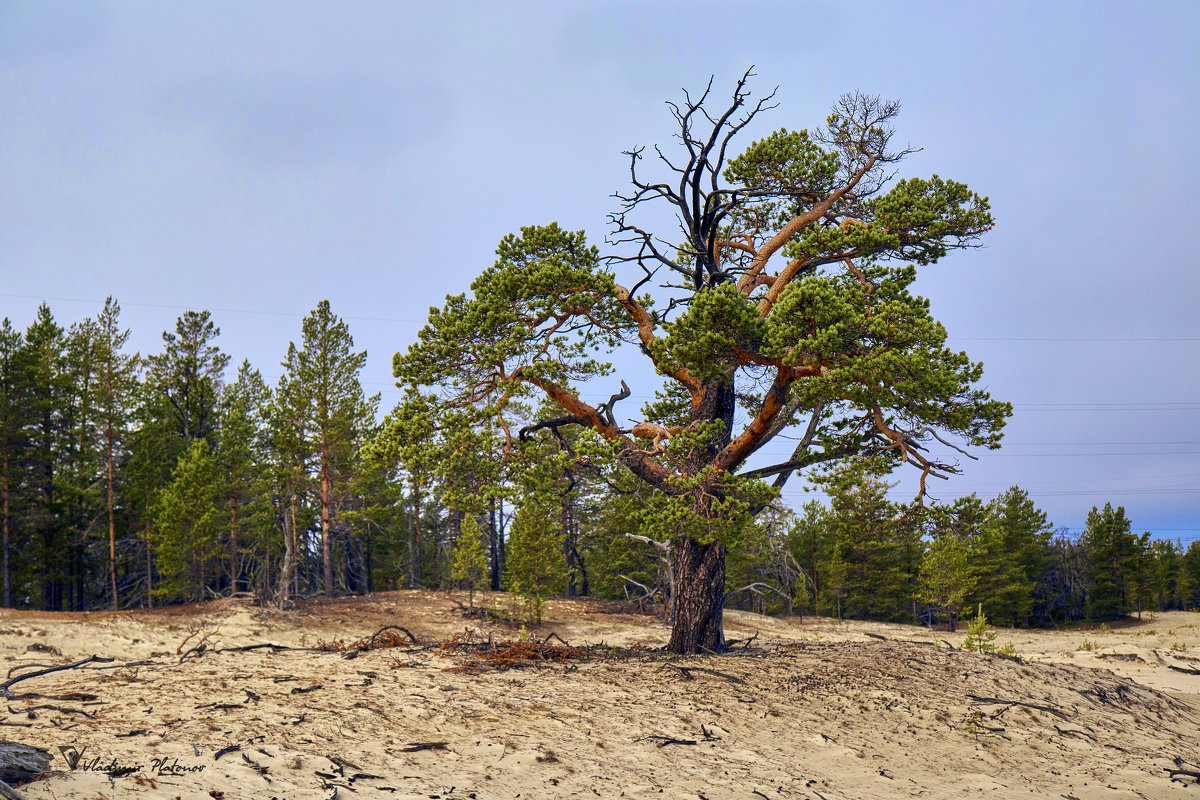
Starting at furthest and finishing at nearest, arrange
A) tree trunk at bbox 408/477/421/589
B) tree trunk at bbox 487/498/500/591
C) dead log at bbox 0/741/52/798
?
1. tree trunk at bbox 487/498/500/591
2. tree trunk at bbox 408/477/421/589
3. dead log at bbox 0/741/52/798

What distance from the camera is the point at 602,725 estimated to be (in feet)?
27.6

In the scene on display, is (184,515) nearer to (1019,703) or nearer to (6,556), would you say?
(6,556)

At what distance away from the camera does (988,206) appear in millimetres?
14031

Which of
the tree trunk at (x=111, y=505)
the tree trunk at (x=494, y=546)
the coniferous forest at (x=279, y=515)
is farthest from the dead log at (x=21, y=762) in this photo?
the tree trunk at (x=494, y=546)

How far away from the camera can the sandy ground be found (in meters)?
6.29

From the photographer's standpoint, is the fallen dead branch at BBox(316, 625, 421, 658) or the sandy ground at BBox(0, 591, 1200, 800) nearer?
the sandy ground at BBox(0, 591, 1200, 800)

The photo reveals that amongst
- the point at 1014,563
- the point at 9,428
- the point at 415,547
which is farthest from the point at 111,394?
the point at 1014,563

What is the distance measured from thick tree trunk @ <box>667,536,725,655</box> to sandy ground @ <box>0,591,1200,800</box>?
2.16 feet

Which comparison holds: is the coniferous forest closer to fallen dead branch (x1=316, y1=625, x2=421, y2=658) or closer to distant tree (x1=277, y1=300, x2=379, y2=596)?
distant tree (x1=277, y1=300, x2=379, y2=596)

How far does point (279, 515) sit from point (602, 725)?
128 ft

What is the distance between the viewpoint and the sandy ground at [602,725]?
20.6 ft

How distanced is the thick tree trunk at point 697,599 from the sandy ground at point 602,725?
0.66 meters

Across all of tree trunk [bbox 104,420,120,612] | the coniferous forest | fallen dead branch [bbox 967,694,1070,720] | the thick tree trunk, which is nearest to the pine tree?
the coniferous forest

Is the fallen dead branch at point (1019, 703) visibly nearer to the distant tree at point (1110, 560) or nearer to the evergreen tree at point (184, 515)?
the evergreen tree at point (184, 515)
